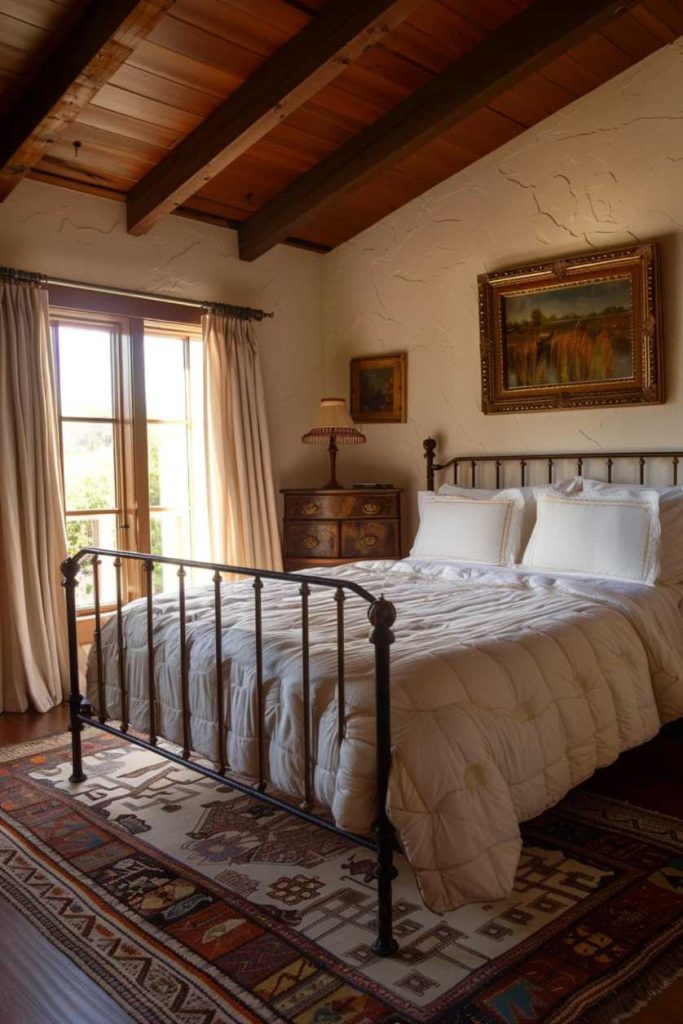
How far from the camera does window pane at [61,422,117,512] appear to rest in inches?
167

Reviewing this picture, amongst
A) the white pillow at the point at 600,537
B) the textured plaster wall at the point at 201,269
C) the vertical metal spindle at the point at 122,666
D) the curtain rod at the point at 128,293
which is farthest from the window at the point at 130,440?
the white pillow at the point at 600,537

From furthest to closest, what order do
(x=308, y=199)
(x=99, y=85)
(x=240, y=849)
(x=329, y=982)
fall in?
(x=308, y=199) < (x=99, y=85) < (x=240, y=849) < (x=329, y=982)

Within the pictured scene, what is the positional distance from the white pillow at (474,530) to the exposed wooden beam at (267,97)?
6.42 ft

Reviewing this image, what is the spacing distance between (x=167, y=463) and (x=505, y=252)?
2210mm

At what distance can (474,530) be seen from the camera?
392 cm

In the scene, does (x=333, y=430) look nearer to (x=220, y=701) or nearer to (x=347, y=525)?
(x=347, y=525)

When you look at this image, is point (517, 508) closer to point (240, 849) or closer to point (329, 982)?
point (240, 849)

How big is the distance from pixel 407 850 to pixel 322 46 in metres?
2.96

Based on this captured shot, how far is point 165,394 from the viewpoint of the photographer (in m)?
4.65

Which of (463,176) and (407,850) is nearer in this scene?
(407,850)

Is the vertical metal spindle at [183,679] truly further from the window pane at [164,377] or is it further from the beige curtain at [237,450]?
the window pane at [164,377]

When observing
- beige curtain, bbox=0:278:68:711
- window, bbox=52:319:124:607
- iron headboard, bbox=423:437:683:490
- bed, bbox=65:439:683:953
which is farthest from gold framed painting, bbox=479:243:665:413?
beige curtain, bbox=0:278:68:711

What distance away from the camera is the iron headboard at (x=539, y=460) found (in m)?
3.91

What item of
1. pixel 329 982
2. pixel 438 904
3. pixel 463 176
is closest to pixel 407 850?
pixel 438 904
